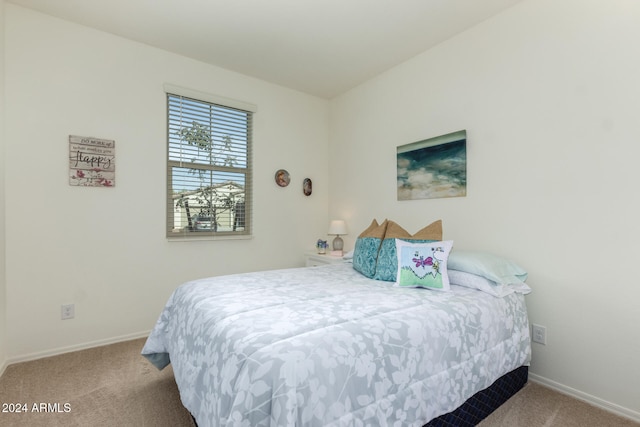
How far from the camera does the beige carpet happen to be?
5.41ft

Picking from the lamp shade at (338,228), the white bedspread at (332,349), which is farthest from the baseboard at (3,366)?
the lamp shade at (338,228)

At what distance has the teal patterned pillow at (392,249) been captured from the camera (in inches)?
81.3

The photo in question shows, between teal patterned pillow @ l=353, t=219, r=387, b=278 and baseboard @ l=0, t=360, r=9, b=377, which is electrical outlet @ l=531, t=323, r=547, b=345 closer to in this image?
teal patterned pillow @ l=353, t=219, r=387, b=278

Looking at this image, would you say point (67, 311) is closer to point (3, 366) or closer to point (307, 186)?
point (3, 366)

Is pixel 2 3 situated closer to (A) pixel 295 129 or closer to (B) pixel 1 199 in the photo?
(B) pixel 1 199

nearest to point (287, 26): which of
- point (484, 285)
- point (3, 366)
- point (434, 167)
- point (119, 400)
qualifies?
point (434, 167)

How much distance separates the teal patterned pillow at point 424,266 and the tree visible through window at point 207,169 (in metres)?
1.94

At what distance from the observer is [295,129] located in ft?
12.2

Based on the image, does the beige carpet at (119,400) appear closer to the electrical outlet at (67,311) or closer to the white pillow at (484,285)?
the electrical outlet at (67,311)

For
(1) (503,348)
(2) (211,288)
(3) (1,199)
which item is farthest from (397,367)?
(3) (1,199)

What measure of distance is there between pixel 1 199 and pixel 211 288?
1747mm

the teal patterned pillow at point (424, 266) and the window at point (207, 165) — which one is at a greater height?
the window at point (207, 165)

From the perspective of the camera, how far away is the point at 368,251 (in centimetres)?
228

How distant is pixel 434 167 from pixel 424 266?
1138 mm
